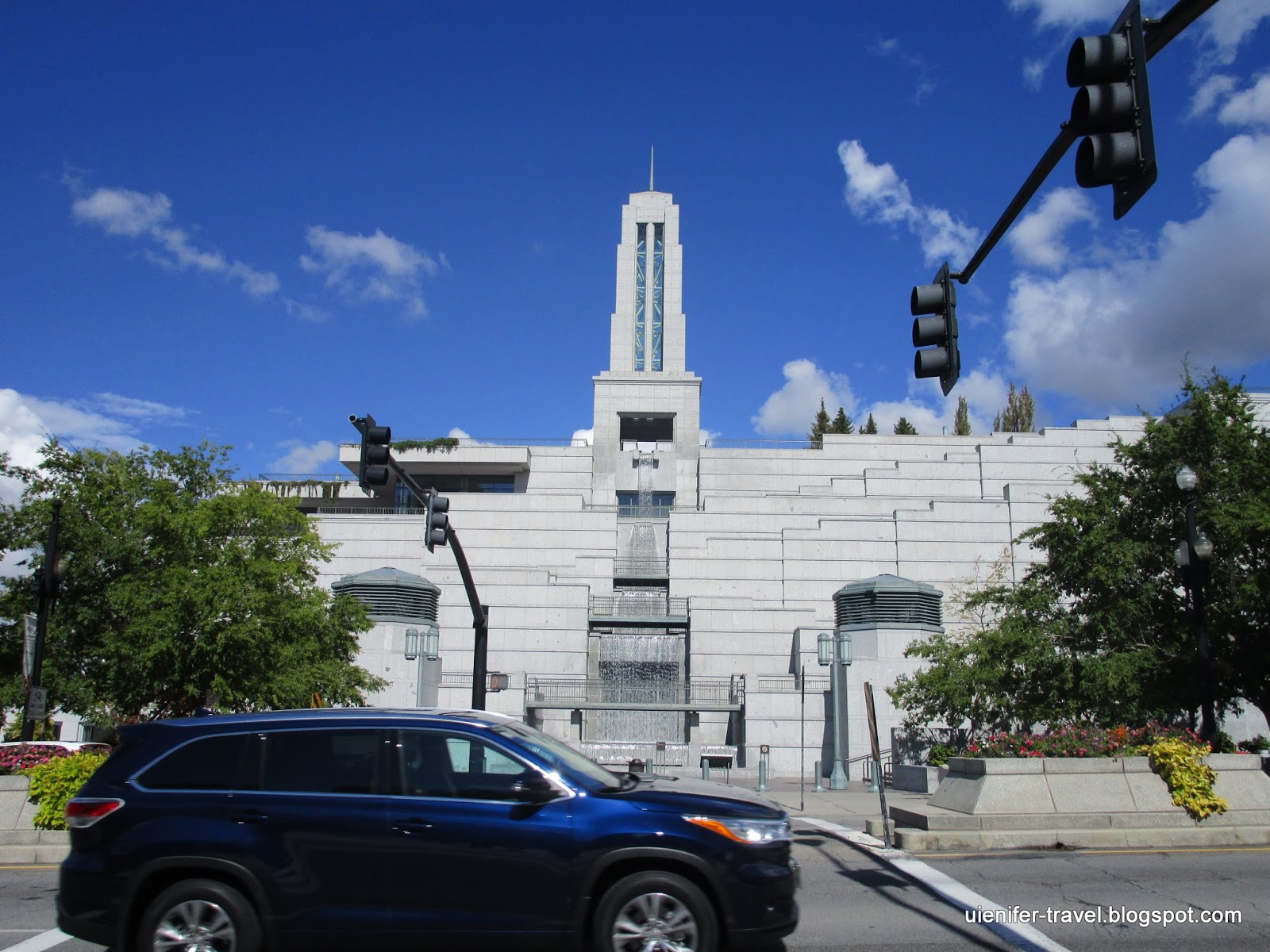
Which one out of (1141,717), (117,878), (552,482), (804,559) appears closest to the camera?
(117,878)

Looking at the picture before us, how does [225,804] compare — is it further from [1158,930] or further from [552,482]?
[552,482]

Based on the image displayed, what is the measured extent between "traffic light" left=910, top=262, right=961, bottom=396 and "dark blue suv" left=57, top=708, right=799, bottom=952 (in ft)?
14.0

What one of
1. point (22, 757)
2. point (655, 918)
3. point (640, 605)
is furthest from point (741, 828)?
point (640, 605)

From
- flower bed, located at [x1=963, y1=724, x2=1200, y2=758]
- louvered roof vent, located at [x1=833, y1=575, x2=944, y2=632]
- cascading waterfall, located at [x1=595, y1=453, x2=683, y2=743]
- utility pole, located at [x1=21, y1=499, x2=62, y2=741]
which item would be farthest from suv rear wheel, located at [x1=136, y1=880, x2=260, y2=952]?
louvered roof vent, located at [x1=833, y1=575, x2=944, y2=632]

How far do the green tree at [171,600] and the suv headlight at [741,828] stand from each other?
18.2m

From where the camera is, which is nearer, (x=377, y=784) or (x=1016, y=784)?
(x=377, y=784)

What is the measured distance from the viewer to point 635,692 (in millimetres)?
35594

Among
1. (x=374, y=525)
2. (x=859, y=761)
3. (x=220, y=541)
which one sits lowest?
(x=859, y=761)

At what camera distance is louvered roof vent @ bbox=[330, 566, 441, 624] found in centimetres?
3106

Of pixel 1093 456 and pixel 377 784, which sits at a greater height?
pixel 1093 456

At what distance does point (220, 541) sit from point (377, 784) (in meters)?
20.0

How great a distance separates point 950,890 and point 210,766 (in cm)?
692

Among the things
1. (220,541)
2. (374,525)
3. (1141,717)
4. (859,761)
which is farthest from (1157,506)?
(374,525)

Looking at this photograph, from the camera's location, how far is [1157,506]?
25.3 metres
